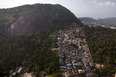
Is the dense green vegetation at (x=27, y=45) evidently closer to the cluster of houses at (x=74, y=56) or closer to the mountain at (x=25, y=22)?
the mountain at (x=25, y=22)

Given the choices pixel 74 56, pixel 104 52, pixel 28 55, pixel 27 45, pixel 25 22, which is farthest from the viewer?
pixel 25 22

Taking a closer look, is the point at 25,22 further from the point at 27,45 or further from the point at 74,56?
the point at 74,56

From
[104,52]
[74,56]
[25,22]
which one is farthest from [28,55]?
[104,52]

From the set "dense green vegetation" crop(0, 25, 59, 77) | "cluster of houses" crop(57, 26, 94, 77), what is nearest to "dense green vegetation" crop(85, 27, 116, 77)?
"cluster of houses" crop(57, 26, 94, 77)

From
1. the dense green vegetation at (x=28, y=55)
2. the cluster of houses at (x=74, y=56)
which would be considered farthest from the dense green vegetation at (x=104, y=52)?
the dense green vegetation at (x=28, y=55)

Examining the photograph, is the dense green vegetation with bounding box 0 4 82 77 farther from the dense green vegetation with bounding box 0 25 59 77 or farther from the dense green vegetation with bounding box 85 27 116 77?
the dense green vegetation with bounding box 85 27 116 77

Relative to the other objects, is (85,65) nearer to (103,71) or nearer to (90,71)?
(90,71)

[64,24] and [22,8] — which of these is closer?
[64,24]

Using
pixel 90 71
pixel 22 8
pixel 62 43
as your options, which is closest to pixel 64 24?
pixel 62 43
